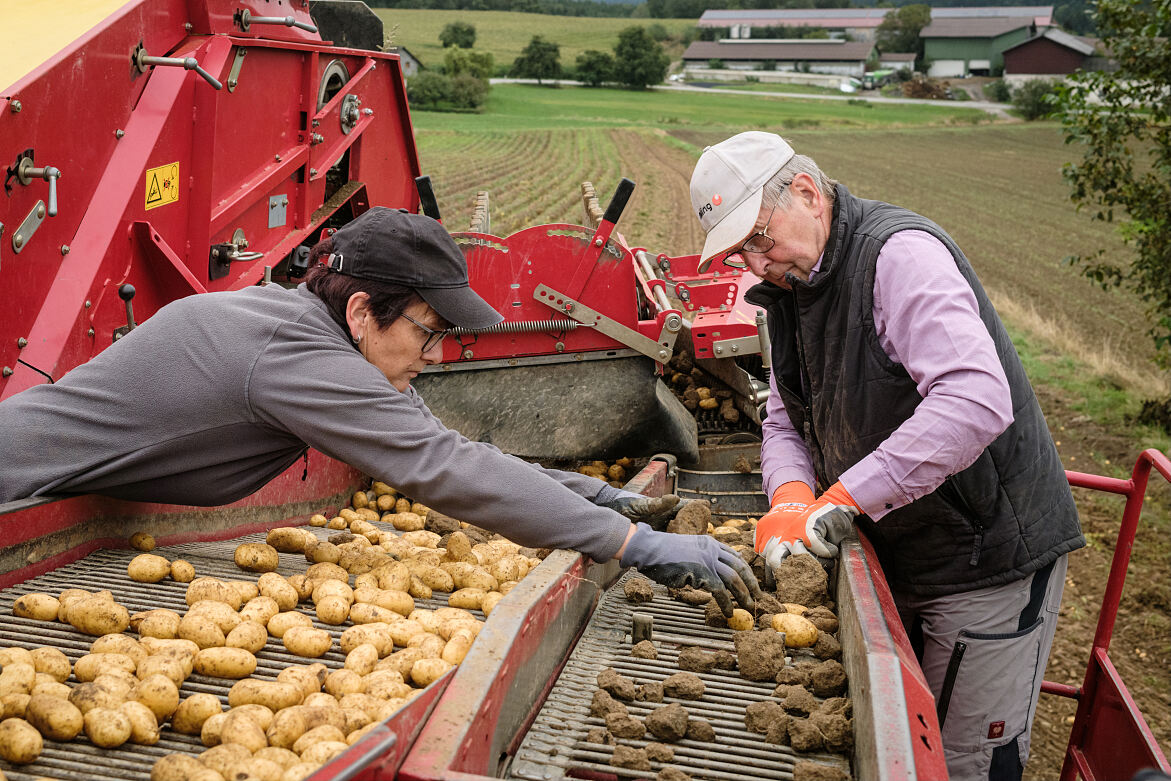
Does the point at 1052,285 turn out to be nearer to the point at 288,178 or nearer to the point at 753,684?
the point at 288,178

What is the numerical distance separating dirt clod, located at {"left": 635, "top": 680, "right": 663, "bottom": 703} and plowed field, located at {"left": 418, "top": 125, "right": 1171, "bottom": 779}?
3181 millimetres

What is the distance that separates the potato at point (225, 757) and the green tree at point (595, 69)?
6900cm

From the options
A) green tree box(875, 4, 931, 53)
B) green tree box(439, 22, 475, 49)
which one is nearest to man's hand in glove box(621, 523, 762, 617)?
green tree box(439, 22, 475, 49)

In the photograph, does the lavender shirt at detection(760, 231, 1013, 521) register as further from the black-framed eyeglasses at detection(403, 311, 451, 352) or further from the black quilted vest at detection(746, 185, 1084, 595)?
the black-framed eyeglasses at detection(403, 311, 451, 352)

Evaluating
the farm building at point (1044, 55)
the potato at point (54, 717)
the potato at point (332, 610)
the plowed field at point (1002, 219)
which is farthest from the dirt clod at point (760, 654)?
the farm building at point (1044, 55)

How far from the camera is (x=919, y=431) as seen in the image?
2473mm

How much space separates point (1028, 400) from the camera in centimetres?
278

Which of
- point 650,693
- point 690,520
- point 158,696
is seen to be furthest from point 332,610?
point 690,520

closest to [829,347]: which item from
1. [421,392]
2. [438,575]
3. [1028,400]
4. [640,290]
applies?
[1028,400]

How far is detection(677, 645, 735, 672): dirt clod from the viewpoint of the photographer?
2555mm

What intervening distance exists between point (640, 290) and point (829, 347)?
295 cm

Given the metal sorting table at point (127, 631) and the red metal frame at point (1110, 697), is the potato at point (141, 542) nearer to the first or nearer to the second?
the metal sorting table at point (127, 631)

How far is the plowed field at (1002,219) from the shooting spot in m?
5.96

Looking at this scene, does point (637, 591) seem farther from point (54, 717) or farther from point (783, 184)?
point (54, 717)
